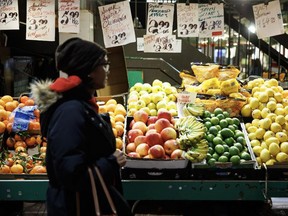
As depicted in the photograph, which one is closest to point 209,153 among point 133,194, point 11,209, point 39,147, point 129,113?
point 133,194

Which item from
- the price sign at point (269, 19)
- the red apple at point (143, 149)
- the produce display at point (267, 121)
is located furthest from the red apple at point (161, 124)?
the price sign at point (269, 19)

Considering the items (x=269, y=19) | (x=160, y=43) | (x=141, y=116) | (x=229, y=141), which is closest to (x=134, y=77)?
(x=160, y=43)

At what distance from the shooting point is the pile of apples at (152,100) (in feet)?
15.2

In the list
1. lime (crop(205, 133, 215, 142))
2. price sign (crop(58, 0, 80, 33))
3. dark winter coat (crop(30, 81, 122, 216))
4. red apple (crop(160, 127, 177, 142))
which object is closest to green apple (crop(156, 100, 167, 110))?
red apple (crop(160, 127, 177, 142))

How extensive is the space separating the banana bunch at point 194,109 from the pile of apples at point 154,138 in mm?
179

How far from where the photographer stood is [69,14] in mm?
5242

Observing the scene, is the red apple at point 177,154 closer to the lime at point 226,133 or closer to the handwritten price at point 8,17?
the lime at point 226,133

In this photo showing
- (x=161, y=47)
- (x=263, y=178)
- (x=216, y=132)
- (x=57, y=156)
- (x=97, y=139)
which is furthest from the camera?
(x=161, y=47)

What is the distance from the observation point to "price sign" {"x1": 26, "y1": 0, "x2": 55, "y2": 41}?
5.29 metres

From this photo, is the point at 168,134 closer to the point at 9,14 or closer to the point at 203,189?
the point at 203,189

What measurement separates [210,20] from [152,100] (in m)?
1.35

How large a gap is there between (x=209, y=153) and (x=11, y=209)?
89.8 inches

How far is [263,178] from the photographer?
3.78 m

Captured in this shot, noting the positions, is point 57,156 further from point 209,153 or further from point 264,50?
point 264,50
